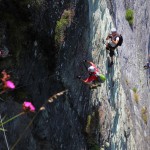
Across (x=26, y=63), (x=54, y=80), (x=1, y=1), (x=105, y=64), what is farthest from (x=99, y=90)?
(x=1, y=1)

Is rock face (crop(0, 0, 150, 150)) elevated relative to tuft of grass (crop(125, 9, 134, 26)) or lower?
lower

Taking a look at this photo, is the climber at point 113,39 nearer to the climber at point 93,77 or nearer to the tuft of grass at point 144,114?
the climber at point 93,77

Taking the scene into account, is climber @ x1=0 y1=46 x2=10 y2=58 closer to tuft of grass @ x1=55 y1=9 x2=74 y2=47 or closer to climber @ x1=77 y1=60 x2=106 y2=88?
tuft of grass @ x1=55 y1=9 x2=74 y2=47

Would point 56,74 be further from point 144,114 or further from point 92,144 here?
point 144,114

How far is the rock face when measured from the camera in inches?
424

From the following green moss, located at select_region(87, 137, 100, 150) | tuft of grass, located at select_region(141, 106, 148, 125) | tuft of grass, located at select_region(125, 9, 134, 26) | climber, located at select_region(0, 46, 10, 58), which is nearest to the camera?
climber, located at select_region(0, 46, 10, 58)

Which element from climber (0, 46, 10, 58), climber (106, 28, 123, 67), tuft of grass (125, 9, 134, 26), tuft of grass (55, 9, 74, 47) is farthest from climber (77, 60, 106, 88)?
tuft of grass (125, 9, 134, 26)

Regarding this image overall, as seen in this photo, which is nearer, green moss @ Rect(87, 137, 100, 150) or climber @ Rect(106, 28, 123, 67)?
green moss @ Rect(87, 137, 100, 150)

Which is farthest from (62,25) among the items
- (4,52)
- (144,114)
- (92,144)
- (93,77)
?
(144,114)

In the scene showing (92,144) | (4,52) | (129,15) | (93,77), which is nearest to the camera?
(4,52)

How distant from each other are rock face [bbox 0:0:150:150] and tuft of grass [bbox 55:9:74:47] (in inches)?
2.4

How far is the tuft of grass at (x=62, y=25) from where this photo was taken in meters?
11.3

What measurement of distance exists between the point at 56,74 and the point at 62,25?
153cm

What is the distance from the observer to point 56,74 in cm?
1154
